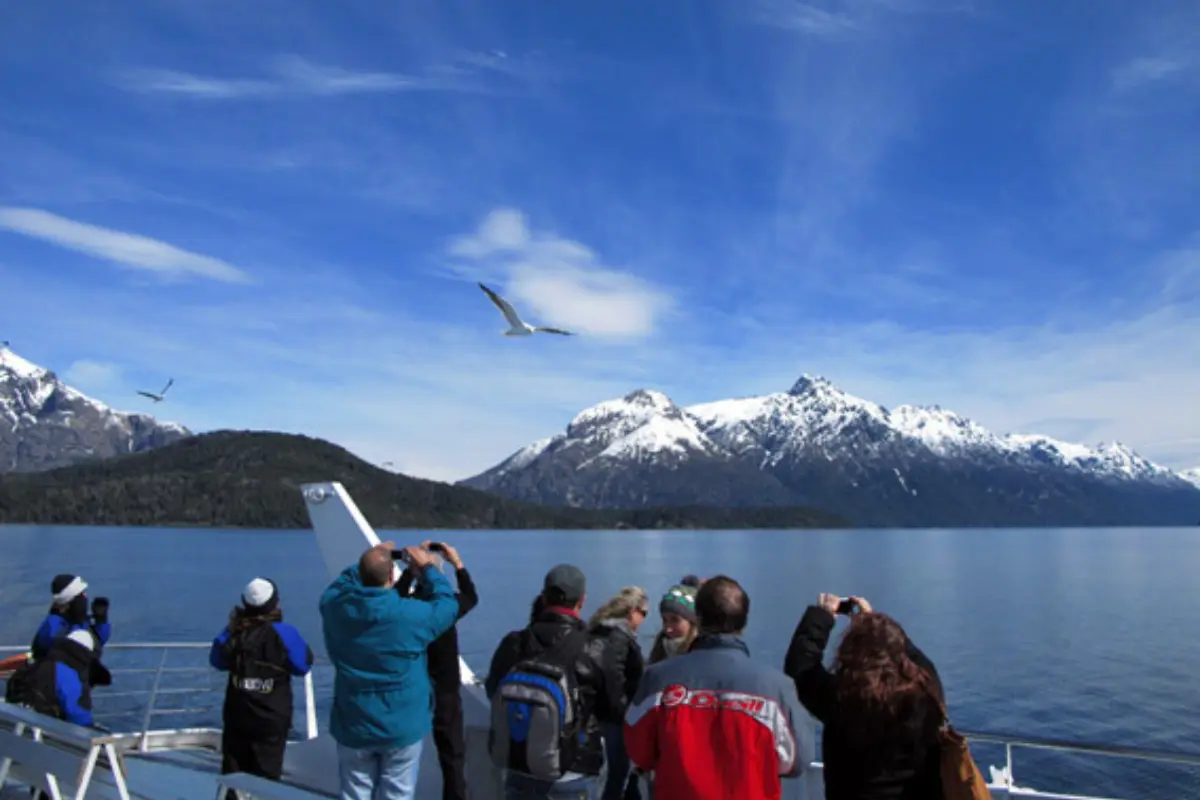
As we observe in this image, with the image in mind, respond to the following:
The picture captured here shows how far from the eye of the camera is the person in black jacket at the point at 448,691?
4.53 m

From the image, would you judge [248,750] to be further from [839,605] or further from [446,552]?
[839,605]

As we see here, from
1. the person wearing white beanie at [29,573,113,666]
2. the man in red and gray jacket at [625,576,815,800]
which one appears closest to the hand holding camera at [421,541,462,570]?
the man in red and gray jacket at [625,576,815,800]

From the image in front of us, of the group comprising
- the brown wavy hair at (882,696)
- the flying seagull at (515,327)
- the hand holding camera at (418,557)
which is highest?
the flying seagull at (515,327)

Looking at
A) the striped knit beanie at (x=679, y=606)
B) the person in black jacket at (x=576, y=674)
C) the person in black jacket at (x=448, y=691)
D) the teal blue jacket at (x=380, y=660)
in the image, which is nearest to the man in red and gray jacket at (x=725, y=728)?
the person in black jacket at (x=576, y=674)

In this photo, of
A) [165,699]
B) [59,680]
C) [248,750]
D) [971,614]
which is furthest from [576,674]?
[971,614]

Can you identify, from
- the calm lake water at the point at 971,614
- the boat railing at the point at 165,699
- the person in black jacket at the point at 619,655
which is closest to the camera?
the person in black jacket at the point at 619,655

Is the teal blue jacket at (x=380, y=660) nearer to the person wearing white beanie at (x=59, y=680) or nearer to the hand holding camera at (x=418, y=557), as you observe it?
the hand holding camera at (x=418, y=557)

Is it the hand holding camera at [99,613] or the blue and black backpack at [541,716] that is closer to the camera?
the blue and black backpack at [541,716]

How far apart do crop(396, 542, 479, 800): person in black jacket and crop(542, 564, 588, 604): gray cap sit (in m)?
0.69

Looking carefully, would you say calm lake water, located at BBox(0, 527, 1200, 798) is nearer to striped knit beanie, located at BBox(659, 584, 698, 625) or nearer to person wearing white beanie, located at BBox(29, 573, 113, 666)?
person wearing white beanie, located at BBox(29, 573, 113, 666)

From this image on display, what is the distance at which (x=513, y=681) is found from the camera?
361cm

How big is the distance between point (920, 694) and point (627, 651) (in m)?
1.38

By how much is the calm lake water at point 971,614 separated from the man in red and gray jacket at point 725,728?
15.5 m

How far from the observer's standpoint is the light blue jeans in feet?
13.5
